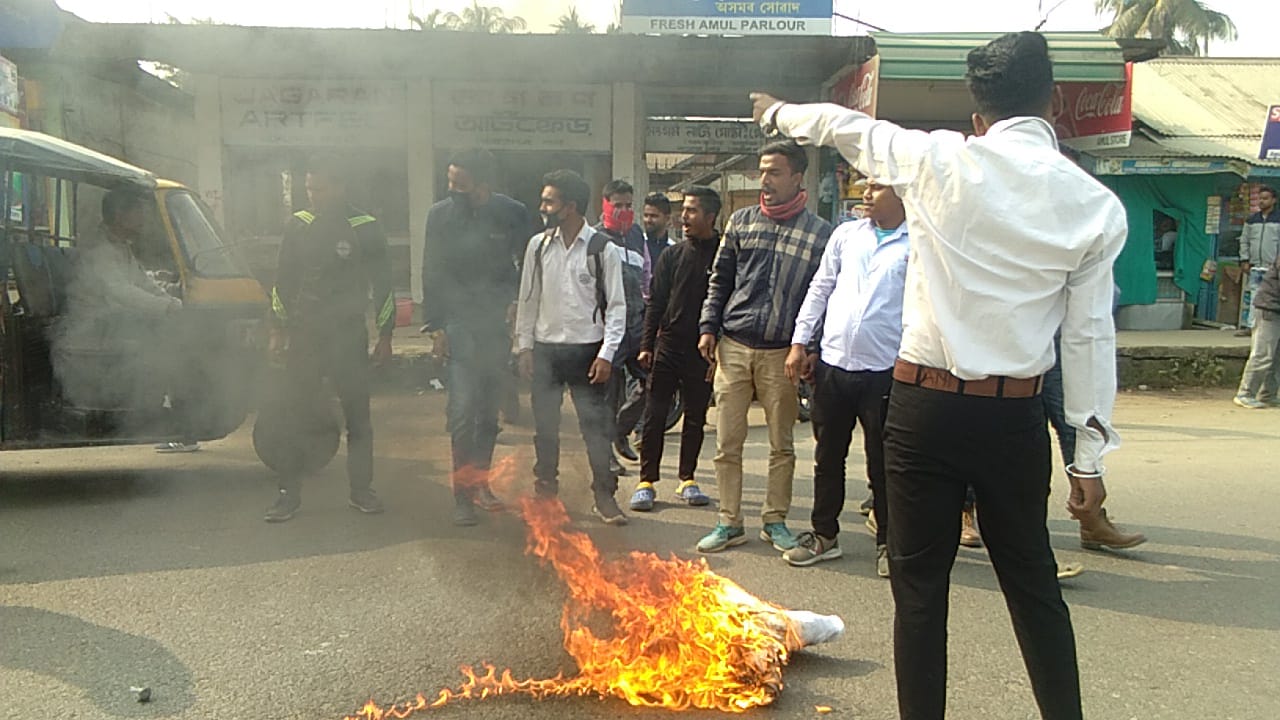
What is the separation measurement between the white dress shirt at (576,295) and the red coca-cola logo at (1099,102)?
8.62 meters

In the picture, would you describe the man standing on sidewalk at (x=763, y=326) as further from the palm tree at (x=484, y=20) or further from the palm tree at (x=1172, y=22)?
the palm tree at (x=1172, y=22)

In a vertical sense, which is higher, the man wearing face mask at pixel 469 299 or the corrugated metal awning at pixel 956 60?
the corrugated metal awning at pixel 956 60

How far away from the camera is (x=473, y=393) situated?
175 inches

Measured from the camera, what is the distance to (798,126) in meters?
2.37

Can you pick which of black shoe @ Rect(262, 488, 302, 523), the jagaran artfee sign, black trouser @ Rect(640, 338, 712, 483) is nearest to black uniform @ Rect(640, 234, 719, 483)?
black trouser @ Rect(640, 338, 712, 483)

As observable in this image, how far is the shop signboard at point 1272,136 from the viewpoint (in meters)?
10.4

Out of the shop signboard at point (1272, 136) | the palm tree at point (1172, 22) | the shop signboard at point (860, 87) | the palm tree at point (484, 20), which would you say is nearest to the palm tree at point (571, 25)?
the palm tree at point (484, 20)

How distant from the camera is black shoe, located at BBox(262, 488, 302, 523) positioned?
4.40m

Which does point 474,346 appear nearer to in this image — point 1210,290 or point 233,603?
point 233,603

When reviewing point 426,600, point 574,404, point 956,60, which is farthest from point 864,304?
point 956,60

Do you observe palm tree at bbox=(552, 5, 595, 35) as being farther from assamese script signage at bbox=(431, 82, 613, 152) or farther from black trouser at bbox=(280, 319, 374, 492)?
assamese script signage at bbox=(431, 82, 613, 152)

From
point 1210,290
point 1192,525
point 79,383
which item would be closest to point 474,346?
point 79,383

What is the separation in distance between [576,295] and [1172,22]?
3056 cm

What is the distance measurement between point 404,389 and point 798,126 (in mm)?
6839
